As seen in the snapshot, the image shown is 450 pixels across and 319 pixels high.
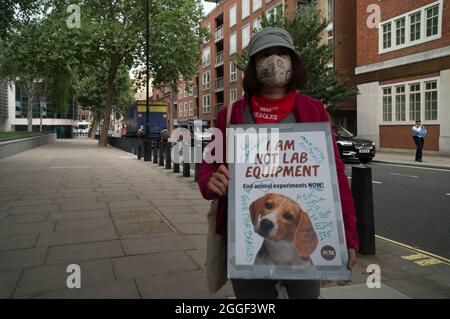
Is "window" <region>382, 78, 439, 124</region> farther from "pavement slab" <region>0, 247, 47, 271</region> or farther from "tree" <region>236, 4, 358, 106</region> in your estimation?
"pavement slab" <region>0, 247, 47, 271</region>

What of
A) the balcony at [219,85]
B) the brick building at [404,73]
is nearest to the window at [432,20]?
the brick building at [404,73]

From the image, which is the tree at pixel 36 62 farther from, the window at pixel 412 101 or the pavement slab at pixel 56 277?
the pavement slab at pixel 56 277

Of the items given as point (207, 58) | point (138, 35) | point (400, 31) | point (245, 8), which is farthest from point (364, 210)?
point (207, 58)

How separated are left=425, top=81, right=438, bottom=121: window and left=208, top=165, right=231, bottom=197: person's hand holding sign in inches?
866

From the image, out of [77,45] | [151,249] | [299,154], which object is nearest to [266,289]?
[299,154]

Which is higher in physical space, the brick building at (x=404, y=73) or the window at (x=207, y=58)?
the window at (x=207, y=58)

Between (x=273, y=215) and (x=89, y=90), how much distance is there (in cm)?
5137

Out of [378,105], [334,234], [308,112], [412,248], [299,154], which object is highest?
[378,105]

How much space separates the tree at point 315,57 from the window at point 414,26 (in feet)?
13.0

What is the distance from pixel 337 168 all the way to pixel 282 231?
15.5 inches

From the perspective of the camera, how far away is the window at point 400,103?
23.5 meters

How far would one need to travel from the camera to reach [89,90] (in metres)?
50.2

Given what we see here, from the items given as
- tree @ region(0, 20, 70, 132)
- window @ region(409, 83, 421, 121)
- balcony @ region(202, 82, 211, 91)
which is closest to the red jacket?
window @ region(409, 83, 421, 121)
